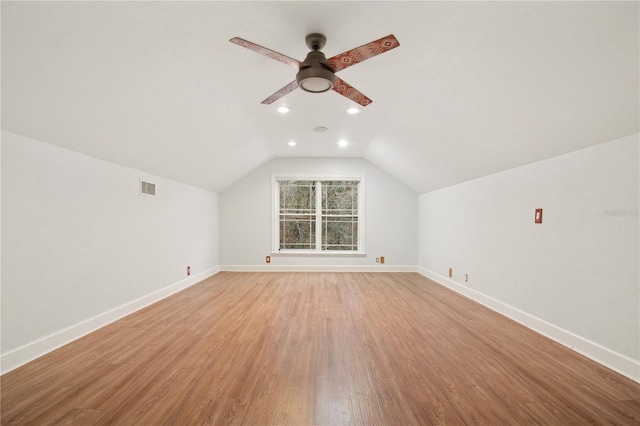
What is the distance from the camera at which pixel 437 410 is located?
5.29 feet

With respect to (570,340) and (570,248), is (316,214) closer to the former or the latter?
(570,248)

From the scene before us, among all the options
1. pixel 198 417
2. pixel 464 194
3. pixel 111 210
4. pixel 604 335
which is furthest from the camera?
pixel 464 194

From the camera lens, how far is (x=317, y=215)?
638 cm

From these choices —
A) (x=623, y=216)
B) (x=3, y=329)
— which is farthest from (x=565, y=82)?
(x=3, y=329)

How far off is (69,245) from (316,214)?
450 cm

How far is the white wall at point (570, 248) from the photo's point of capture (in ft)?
6.63

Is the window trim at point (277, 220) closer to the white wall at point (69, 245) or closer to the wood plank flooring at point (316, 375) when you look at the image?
the white wall at point (69, 245)

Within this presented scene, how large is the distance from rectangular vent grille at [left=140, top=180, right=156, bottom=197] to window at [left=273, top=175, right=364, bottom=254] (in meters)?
2.90

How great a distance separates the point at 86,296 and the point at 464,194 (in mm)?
5031

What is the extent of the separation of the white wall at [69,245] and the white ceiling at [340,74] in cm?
25

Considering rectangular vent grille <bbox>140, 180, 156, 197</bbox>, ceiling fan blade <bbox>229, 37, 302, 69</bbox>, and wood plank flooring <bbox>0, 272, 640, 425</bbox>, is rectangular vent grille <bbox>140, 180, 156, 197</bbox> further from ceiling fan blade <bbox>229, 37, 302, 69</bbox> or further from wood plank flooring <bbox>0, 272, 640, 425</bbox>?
ceiling fan blade <bbox>229, 37, 302, 69</bbox>

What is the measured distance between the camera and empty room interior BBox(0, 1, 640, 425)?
165 cm

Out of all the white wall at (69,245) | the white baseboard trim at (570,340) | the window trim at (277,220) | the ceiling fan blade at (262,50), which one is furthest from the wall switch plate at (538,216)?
the white wall at (69,245)

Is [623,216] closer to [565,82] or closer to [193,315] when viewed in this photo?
[565,82]
